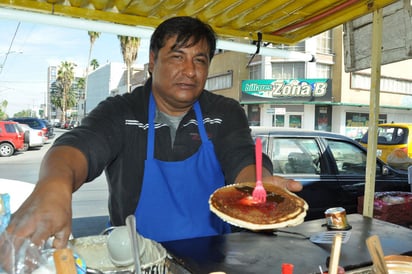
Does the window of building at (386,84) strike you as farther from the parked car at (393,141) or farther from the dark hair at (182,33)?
the dark hair at (182,33)

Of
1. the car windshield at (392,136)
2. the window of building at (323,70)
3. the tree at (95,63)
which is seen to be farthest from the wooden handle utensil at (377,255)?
the tree at (95,63)

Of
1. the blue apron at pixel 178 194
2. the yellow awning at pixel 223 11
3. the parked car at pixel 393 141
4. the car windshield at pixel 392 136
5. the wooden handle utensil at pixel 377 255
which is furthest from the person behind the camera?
the car windshield at pixel 392 136

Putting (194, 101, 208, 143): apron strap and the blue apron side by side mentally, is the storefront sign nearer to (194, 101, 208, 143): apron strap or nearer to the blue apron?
(194, 101, 208, 143): apron strap

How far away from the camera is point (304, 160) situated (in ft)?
15.6

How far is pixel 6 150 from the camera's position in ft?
50.2

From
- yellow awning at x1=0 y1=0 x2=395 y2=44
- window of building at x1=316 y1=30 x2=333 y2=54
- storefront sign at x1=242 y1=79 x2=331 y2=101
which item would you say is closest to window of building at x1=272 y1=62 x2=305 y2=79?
storefront sign at x1=242 y1=79 x2=331 y2=101

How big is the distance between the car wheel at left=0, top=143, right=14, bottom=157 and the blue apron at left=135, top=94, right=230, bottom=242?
617 inches

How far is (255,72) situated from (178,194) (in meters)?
25.1

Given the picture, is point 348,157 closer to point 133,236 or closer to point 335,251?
point 335,251

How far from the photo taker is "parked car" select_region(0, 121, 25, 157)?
49.6 feet

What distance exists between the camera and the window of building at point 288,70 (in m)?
24.7

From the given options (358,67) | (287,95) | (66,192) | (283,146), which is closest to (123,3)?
(66,192)

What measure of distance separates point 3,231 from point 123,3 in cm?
174

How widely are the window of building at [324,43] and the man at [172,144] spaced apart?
80.6 ft
